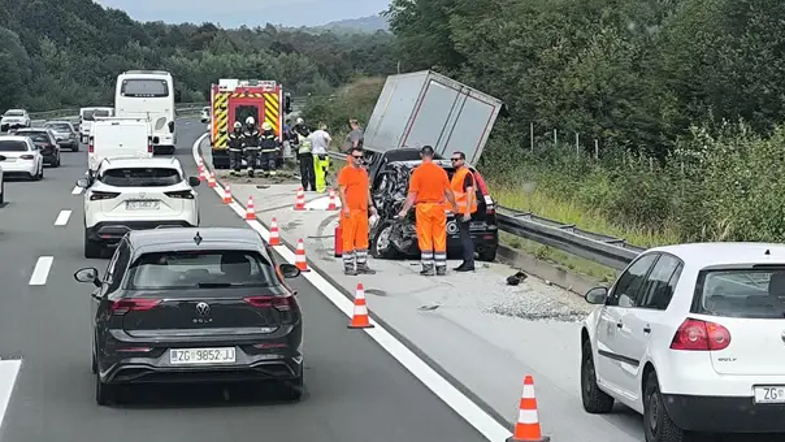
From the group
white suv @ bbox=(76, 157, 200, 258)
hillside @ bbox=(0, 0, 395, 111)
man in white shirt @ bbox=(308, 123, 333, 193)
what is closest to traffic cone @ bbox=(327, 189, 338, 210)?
man in white shirt @ bbox=(308, 123, 333, 193)

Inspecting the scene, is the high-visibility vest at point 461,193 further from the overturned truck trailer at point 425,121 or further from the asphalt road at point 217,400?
the asphalt road at point 217,400

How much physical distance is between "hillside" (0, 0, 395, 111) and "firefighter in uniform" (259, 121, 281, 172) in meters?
69.2

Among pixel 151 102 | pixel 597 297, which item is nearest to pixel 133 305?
pixel 597 297

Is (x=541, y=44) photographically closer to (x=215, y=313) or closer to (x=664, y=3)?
(x=664, y=3)

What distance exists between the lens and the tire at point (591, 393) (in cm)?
1057

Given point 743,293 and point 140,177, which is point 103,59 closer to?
point 140,177

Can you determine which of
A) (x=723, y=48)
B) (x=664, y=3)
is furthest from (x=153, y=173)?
(x=664, y=3)

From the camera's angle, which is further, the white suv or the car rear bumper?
the white suv

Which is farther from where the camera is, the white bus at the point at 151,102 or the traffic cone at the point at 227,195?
the white bus at the point at 151,102

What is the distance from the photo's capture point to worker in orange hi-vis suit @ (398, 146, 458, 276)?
19.6 meters

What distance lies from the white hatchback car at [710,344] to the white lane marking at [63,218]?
20756 mm

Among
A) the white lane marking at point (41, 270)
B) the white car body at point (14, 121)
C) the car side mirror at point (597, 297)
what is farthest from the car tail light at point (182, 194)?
the white car body at point (14, 121)

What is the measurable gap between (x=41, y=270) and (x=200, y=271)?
10415 mm

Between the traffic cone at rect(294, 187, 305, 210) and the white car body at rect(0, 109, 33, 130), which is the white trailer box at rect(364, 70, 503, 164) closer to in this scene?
the traffic cone at rect(294, 187, 305, 210)
